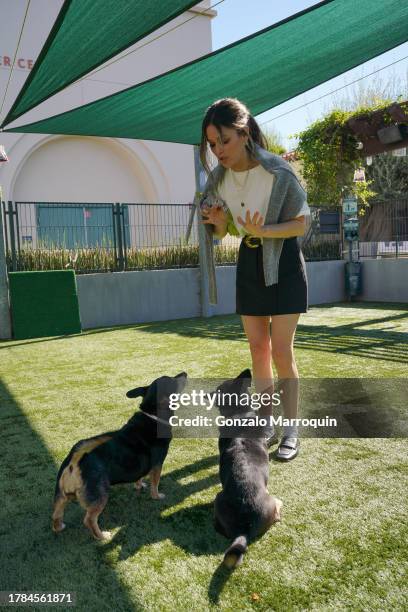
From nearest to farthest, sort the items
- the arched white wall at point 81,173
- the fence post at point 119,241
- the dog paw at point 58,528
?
the dog paw at point 58,528 → the fence post at point 119,241 → the arched white wall at point 81,173

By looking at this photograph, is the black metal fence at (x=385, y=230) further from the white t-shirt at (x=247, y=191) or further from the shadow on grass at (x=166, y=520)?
the shadow on grass at (x=166, y=520)

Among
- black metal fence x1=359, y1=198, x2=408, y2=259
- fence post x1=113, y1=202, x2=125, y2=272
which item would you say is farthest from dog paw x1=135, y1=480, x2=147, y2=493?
black metal fence x1=359, y1=198, x2=408, y2=259

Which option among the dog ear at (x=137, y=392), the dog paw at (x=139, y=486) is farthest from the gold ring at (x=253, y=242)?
the dog paw at (x=139, y=486)

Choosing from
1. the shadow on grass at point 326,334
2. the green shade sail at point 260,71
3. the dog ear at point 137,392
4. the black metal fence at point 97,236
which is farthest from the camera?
the black metal fence at point 97,236

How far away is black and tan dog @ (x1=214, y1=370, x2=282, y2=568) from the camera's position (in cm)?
163

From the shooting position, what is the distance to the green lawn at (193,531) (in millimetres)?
1478

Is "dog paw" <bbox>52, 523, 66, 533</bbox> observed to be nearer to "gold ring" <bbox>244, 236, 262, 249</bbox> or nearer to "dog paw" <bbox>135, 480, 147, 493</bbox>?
"dog paw" <bbox>135, 480, 147, 493</bbox>

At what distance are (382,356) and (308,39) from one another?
2.90m

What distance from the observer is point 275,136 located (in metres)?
24.9

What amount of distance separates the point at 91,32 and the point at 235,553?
3.07 m

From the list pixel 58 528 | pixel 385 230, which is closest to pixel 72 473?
pixel 58 528

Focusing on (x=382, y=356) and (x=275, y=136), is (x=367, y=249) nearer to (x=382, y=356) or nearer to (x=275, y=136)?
(x=382, y=356)

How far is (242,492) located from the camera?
1.68m

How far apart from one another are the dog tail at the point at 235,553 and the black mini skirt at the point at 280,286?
1093 millimetres
